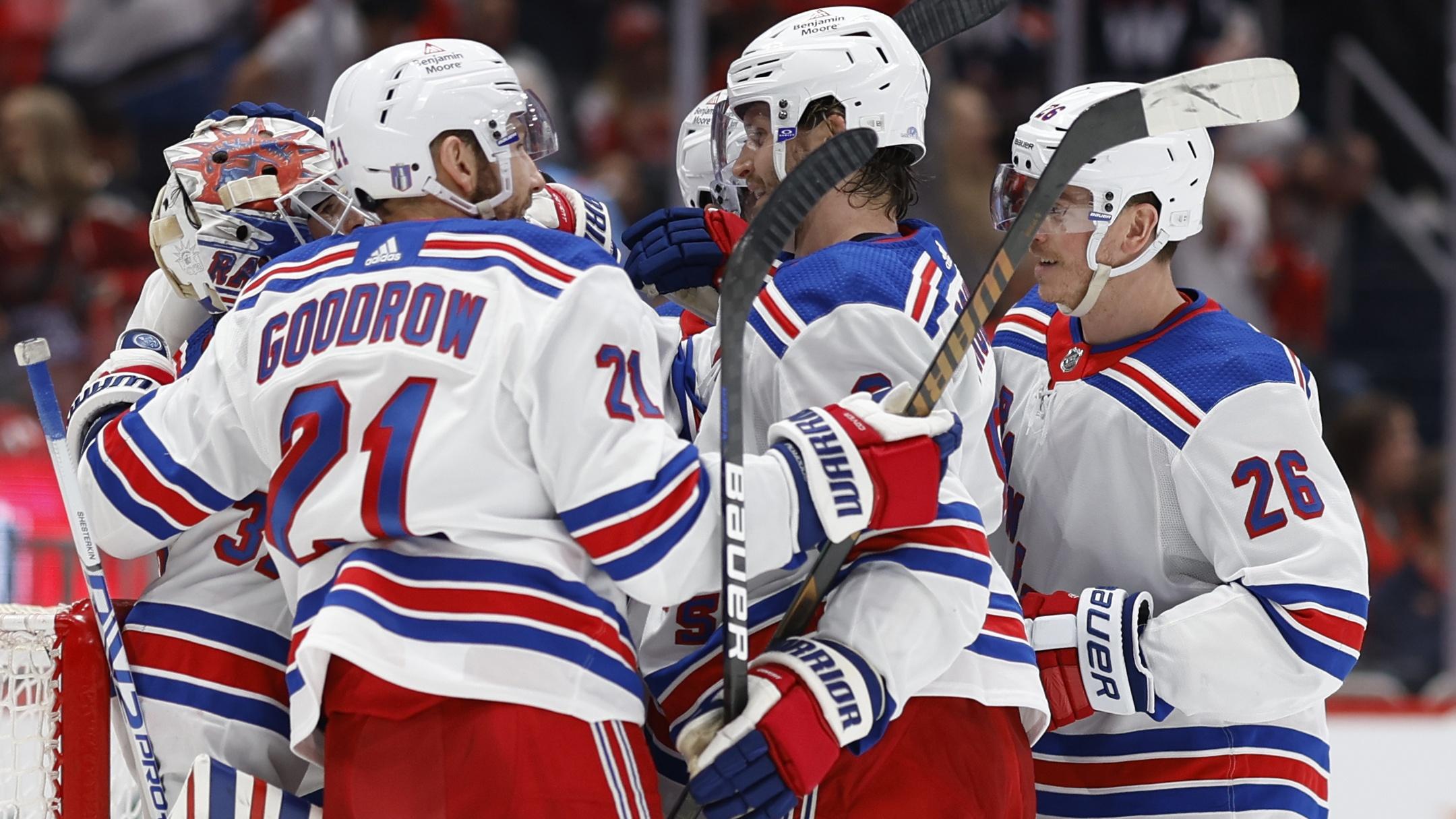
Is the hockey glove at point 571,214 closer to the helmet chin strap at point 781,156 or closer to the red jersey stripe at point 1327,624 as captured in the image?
the helmet chin strap at point 781,156

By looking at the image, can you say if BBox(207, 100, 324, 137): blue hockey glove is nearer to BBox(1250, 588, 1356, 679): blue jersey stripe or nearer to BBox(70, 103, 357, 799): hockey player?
BBox(70, 103, 357, 799): hockey player

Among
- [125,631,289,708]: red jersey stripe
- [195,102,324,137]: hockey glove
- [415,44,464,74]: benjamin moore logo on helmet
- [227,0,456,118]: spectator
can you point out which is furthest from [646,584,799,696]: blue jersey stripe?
[227,0,456,118]: spectator

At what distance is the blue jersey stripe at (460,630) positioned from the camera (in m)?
1.55

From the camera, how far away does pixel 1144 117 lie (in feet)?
5.94

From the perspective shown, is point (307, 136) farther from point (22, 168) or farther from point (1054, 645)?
point (22, 168)

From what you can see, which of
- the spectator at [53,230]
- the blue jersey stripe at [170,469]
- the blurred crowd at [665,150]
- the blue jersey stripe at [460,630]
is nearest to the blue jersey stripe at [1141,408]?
the blue jersey stripe at [460,630]

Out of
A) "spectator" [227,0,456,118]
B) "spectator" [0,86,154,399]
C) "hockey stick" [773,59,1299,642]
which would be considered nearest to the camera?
"hockey stick" [773,59,1299,642]

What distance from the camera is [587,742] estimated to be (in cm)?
156

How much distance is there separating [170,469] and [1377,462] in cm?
471

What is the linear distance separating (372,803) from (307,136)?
78 centimetres

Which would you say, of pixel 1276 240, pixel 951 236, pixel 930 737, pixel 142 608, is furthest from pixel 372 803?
pixel 1276 240

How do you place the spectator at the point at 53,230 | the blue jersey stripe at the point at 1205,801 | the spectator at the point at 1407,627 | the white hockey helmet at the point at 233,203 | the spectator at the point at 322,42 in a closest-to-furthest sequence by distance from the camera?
the white hockey helmet at the point at 233,203 < the blue jersey stripe at the point at 1205,801 < the spectator at the point at 322,42 < the spectator at the point at 53,230 < the spectator at the point at 1407,627

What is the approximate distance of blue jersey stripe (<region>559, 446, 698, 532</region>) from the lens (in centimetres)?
152

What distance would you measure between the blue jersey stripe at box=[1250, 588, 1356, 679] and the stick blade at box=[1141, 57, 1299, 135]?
1.91 ft
